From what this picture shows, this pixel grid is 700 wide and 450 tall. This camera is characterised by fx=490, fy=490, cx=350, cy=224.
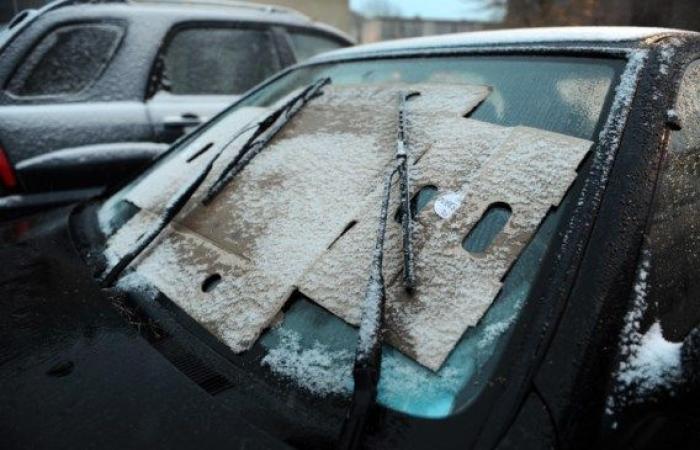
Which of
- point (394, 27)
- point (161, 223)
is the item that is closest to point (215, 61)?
point (161, 223)

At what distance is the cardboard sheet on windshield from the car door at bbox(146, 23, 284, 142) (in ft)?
5.32

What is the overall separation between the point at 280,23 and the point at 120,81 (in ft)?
4.32

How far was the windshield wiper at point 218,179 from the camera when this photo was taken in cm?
139

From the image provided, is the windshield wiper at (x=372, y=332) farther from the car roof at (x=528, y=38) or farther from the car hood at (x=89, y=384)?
the car roof at (x=528, y=38)

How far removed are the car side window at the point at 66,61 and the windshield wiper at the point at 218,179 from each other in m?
1.59

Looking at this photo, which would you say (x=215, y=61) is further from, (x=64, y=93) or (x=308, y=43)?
(x=64, y=93)

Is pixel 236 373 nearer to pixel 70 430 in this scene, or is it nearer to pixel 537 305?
pixel 70 430

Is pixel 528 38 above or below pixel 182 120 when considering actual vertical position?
above

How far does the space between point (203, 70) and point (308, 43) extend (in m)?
0.97

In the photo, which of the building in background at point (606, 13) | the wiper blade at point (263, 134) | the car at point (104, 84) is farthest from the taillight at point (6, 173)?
the building in background at point (606, 13)

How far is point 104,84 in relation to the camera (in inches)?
114

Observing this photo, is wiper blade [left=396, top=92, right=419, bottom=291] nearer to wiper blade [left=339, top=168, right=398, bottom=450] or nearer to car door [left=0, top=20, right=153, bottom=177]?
wiper blade [left=339, top=168, right=398, bottom=450]

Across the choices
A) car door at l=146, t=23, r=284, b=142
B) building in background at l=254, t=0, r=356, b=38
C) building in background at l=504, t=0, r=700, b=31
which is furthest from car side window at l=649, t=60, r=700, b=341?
building in background at l=254, t=0, r=356, b=38

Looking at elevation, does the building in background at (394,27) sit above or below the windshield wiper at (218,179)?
below
